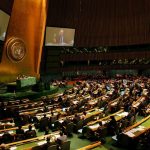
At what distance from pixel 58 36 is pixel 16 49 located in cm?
899

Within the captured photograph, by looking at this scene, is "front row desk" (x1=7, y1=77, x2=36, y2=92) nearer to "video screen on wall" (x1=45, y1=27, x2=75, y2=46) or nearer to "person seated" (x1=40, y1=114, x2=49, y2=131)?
"person seated" (x1=40, y1=114, x2=49, y2=131)

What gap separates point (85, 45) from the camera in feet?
119

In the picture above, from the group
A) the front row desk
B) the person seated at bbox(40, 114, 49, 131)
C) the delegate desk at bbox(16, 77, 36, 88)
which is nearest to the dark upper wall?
the delegate desk at bbox(16, 77, 36, 88)

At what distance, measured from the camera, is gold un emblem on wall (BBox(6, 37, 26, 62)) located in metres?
22.0

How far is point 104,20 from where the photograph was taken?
3512 centimetres

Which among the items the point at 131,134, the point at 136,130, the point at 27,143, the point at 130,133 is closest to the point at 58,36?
the point at 136,130

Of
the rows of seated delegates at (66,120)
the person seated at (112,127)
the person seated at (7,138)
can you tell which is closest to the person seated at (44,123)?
the rows of seated delegates at (66,120)

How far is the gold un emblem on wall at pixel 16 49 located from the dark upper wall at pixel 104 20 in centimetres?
1090

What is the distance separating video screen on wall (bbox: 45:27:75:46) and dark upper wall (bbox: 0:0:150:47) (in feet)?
9.59

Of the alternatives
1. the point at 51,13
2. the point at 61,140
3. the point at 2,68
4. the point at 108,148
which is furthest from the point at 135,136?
the point at 51,13

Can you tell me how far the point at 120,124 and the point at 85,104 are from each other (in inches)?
186

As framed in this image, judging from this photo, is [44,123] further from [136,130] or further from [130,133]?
[136,130]

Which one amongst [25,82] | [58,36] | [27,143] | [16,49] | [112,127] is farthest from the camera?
[58,36]

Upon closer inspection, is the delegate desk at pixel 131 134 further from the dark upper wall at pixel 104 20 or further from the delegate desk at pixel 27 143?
the dark upper wall at pixel 104 20
